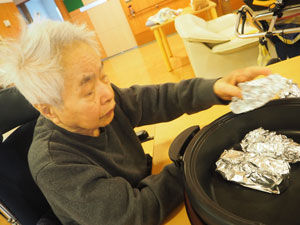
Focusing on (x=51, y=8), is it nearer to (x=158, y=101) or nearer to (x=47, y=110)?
(x=158, y=101)

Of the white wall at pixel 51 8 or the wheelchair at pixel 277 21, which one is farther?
the white wall at pixel 51 8

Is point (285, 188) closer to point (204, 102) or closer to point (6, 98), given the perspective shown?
point (204, 102)

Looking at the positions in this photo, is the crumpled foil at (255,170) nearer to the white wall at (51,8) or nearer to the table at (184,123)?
the table at (184,123)

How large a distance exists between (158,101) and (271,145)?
41 cm

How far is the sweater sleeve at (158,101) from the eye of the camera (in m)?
0.77

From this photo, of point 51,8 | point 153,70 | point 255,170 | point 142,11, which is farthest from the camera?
point 51,8

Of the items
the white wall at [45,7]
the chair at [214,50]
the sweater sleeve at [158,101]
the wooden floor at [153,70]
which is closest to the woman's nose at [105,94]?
the sweater sleeve at [158,101]

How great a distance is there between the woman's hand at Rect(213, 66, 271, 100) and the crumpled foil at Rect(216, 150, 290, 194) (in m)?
0.16

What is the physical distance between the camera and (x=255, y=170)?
48cm

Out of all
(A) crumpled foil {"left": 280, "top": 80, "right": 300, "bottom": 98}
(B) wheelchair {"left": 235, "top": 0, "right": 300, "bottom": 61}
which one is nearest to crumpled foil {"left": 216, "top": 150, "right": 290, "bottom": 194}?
(A) crumpled foil {"left": 280, "top": 80, "right": 300, "bottom": 98}

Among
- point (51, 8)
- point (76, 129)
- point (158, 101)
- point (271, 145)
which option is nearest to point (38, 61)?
point (76, 129)

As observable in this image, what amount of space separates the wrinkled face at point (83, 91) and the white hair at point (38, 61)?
0.02 m

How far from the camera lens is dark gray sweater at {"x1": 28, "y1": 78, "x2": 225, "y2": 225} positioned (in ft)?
1.61

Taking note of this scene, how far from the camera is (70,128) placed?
62 centimetres
